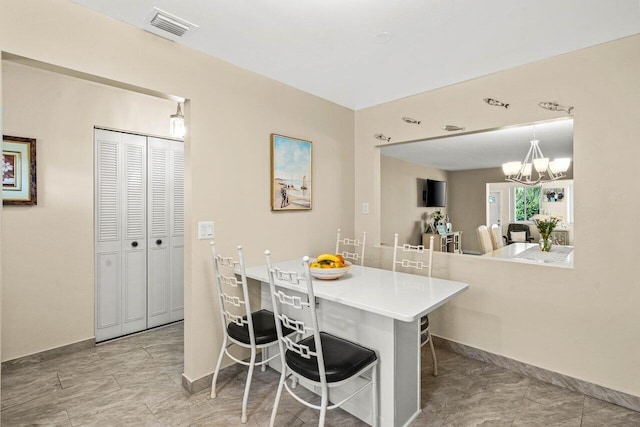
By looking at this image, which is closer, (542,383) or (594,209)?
(594,209)

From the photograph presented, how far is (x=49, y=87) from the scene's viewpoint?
9.02 feet

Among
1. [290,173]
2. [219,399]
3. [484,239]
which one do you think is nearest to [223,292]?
[219,399]

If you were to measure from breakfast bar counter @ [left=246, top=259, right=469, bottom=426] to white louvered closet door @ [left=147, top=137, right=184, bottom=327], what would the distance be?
215 cm

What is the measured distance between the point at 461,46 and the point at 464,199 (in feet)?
21.2

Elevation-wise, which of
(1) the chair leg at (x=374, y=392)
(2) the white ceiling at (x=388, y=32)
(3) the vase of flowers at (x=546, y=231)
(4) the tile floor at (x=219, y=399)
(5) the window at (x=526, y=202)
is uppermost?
(2) the white ceiling at (x=388, y=32)

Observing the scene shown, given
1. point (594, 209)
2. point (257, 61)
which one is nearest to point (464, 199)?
point (594, 209)

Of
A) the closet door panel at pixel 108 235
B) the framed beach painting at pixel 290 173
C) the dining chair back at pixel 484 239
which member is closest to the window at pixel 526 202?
the dining chair back at pixel 484 239

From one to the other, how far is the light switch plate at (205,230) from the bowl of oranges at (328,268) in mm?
786

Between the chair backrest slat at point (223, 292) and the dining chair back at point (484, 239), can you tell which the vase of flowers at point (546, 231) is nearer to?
the dining chair back at point (484, 239)

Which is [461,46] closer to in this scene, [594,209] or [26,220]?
[594,209]

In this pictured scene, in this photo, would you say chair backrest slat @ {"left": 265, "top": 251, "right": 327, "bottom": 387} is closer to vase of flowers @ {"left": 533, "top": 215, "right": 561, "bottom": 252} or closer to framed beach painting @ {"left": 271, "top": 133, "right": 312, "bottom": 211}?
framed beach painting @ {"left": 271, "top": 133, "right": 312, "bottom": 211}

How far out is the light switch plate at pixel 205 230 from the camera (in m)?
2.31

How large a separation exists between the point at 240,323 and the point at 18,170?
220cm

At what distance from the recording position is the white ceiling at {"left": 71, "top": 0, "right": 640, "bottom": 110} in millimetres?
1777
